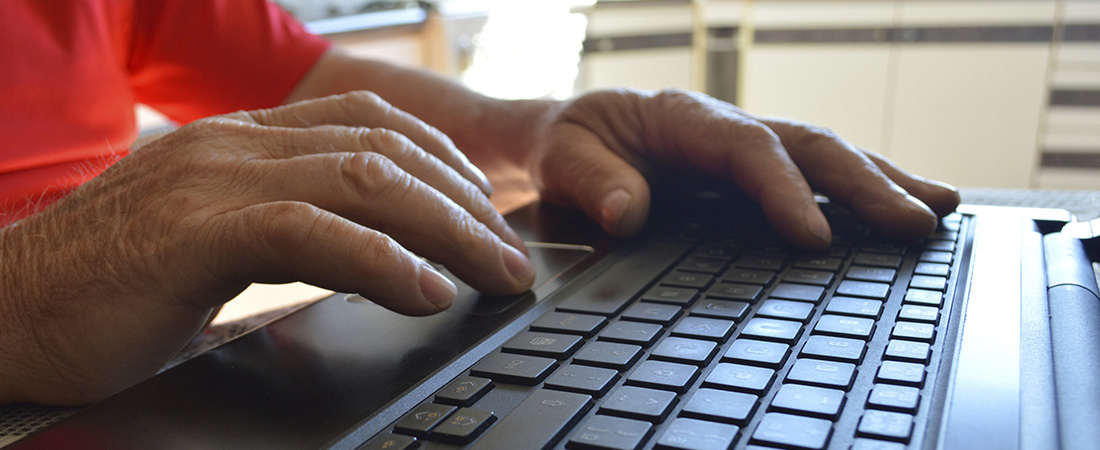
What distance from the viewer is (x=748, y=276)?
469mm

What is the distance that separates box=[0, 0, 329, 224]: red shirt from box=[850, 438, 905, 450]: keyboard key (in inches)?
21.1

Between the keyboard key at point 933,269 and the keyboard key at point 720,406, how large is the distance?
22cm

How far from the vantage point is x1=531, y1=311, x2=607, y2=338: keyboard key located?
1.27 feet

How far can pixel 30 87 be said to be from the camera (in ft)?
2.19

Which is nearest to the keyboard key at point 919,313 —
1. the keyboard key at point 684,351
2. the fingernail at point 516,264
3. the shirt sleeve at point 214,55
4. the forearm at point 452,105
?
the keyboard key at point 684,351

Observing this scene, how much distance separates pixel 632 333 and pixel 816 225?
21 cm

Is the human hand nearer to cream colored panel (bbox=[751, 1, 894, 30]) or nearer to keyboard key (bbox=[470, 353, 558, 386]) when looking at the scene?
keyboard key (bbox=[470, 353, 558, 386])

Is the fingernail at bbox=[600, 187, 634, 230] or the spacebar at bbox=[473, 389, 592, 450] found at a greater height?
the fingernail at bbox=[600, 187, 634, 230]

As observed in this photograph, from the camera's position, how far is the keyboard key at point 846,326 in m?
0.36

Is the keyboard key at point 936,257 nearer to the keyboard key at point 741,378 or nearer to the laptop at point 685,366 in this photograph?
the laptop at point 685,366

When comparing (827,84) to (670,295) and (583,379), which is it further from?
(583,379)

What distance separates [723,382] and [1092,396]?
0.13 metres

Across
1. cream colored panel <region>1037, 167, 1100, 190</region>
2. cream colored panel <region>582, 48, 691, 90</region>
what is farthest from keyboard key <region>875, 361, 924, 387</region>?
cream colored panel <region>1037, 167, 1100, 190</region>

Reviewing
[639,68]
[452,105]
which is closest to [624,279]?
[452,105]
